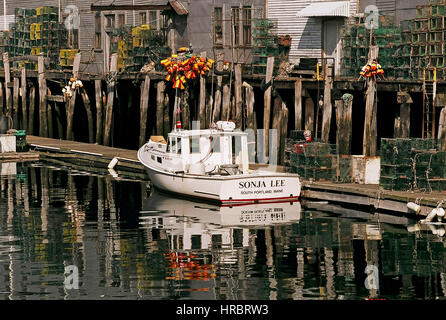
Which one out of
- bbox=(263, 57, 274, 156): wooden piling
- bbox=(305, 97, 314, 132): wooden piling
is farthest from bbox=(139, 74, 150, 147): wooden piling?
bbox=(305, 97, 314, 132): wooden piling

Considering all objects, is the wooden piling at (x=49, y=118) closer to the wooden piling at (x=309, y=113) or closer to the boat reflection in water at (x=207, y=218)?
the wooden piling at (x=309, y=113)

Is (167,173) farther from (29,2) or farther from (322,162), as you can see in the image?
(29,2)

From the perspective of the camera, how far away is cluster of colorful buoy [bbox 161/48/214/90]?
42062 millimetres

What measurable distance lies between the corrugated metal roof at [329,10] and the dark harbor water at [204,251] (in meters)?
9.23

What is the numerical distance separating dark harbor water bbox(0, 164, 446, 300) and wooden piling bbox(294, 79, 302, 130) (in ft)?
16.6

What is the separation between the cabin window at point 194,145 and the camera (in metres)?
34.6

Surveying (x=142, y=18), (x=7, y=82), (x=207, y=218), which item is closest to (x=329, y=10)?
(x=207, y=218)

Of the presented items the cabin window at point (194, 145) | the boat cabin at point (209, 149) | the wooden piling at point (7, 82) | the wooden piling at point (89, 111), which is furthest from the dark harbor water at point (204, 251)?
the wooden piling at point (7, 82)

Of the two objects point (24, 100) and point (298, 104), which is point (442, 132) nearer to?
point (298, 104)

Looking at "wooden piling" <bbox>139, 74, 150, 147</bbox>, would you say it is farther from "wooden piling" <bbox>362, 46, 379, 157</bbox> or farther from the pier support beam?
the pier support beam

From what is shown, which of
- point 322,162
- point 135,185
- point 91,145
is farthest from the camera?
point 91,145

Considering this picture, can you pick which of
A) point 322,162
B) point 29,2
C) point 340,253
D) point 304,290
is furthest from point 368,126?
point 29,2

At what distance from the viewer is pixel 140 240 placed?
1107 inches

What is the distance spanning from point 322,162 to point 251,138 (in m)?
5.61
